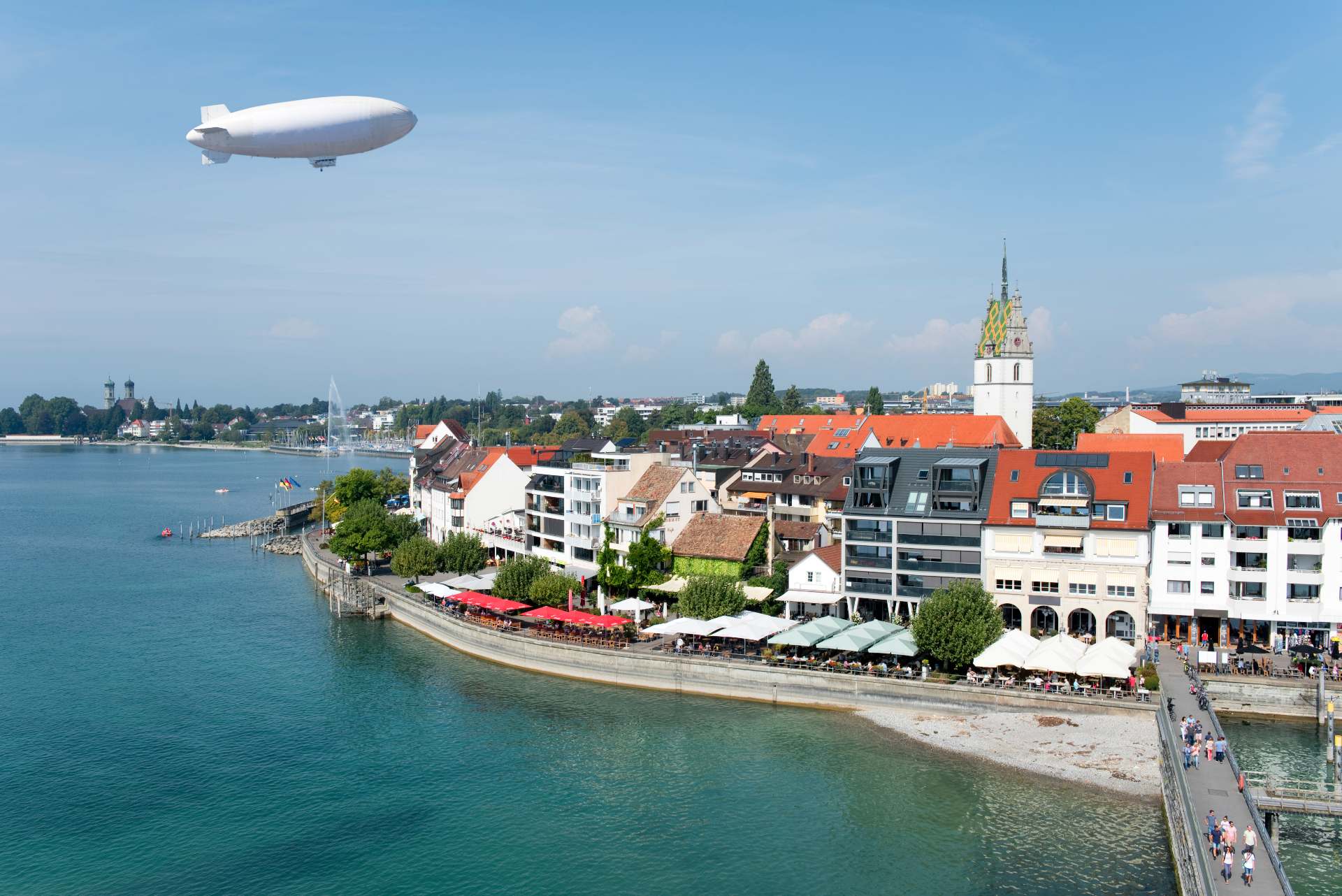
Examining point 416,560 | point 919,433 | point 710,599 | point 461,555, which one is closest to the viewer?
point 710,599

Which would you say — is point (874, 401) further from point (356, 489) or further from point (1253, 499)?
point (1253, 499)

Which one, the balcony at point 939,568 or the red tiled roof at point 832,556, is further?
the red tiled roof at point 832,556

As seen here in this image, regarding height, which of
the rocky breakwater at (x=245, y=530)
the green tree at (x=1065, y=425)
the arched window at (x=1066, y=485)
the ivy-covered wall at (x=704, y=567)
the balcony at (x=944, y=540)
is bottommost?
the rocky breakwater at (x=245, y=530)

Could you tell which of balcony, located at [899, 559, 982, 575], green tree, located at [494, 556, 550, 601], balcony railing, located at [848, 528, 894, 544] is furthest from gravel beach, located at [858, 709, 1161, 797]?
green tree, located at [494, 556, 550, 601]

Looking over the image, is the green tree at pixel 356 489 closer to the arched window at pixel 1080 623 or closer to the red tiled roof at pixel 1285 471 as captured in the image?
the arched window at pixel 1080 623

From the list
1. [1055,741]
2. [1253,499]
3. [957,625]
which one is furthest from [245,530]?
[1253,499]

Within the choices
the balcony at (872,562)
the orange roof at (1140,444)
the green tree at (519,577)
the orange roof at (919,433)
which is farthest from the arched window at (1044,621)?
the green tree at (519,577)
